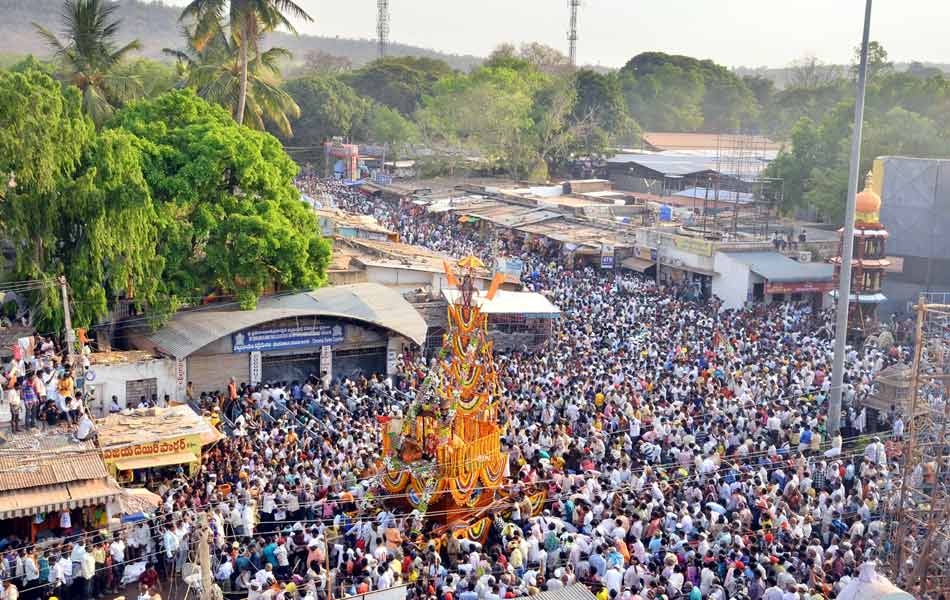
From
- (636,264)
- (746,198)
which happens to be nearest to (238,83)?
(636,264)

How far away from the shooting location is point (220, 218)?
901 inches

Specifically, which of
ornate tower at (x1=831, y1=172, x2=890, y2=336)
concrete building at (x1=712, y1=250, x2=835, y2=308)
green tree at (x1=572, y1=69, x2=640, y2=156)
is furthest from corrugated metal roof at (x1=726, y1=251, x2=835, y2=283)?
green tree at (x1=572, y1=69, x2=640, y2=156)

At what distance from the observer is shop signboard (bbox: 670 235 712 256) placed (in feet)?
104

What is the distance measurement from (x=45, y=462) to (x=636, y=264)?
2257 cm

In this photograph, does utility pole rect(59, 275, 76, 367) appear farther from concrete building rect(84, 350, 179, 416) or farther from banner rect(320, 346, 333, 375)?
banner rect(320, 346, 333, 375)

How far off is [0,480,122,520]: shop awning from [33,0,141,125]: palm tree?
52.2 feet

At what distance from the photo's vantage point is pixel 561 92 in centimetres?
5966

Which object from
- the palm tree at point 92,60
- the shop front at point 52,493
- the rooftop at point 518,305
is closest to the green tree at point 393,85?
the palm tree at point 92,60

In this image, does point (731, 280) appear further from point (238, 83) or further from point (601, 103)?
point (601, 103)

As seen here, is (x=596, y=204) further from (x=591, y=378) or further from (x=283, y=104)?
(x=591, y=378)

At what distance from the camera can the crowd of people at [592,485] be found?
13.7 metres

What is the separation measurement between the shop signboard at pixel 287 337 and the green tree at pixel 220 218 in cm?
73

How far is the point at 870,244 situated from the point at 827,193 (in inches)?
406

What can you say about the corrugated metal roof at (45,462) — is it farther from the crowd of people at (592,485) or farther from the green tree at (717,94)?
the green tree at (717,94)
